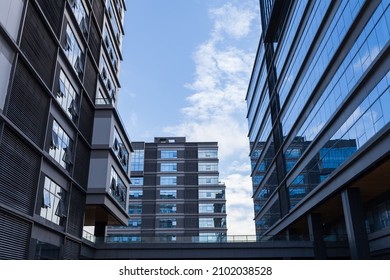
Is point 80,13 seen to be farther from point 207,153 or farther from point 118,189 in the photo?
point 207,153

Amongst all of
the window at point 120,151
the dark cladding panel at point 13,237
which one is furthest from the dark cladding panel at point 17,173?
the window at point 120,151

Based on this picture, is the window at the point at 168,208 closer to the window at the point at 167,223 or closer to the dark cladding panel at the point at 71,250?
the window at the point at 167,223

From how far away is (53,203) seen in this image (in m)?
22.1

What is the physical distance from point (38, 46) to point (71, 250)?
13.1 meters

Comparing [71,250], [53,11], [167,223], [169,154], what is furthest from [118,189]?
[169,154]

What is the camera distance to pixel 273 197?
45688 mm

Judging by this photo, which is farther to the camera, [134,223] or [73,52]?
Result: [134,223]

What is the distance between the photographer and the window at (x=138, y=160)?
7594cm

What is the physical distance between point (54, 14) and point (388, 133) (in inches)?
777

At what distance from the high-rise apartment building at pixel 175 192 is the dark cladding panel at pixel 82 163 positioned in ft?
144

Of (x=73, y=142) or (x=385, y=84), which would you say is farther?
(x=73, y=142)


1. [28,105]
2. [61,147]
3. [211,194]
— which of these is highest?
[211,194]
